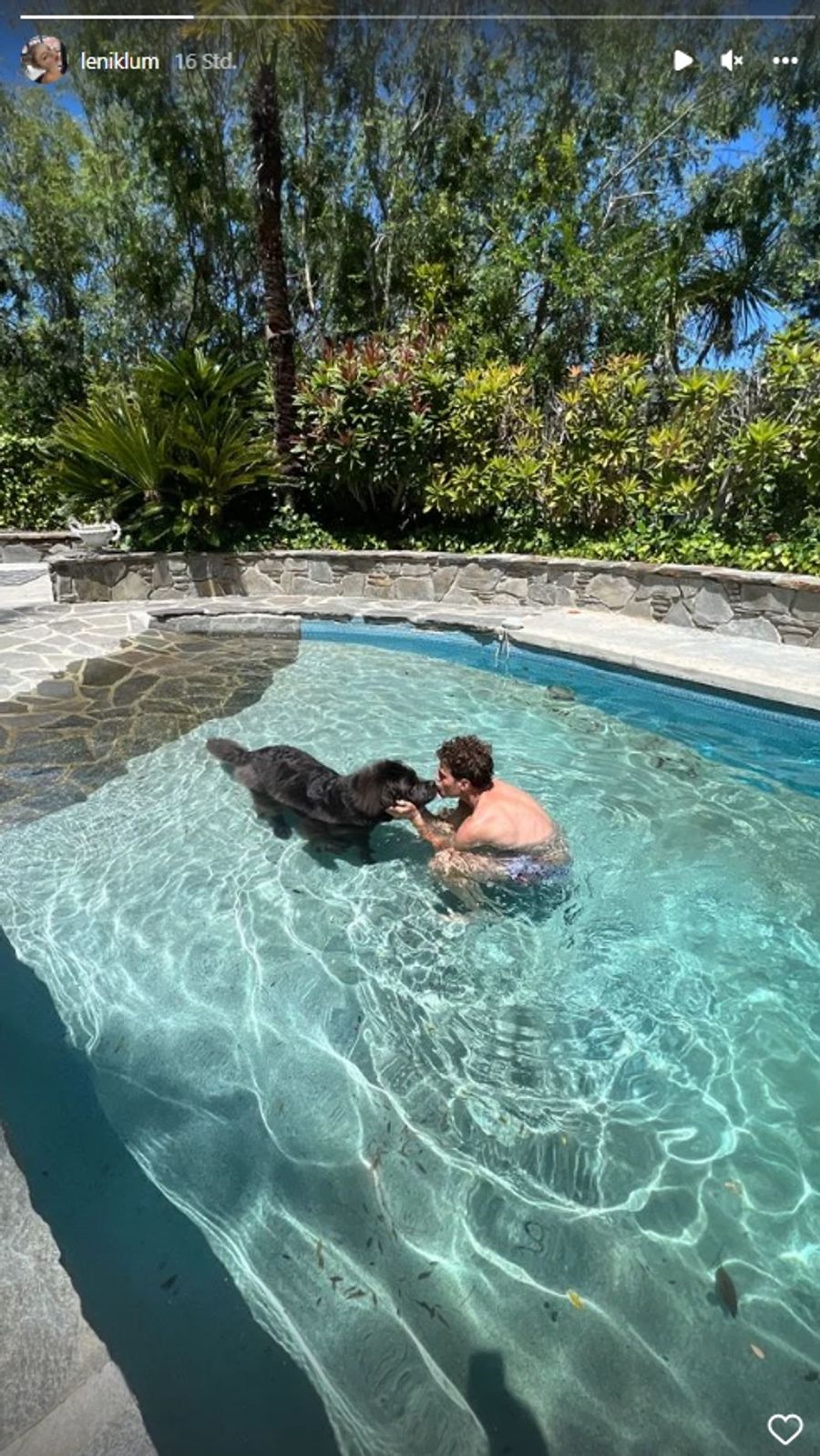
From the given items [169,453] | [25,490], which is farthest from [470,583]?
[25,490]

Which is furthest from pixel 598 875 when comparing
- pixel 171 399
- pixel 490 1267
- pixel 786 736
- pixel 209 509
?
pixel 171 399

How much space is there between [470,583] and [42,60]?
7670mm

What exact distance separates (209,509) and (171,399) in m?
1.72

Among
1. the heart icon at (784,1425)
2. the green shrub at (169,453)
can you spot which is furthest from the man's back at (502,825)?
the green shrub at (169,453)

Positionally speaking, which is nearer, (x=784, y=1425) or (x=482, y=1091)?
(x=784, y=1425)

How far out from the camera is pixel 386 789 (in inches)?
142

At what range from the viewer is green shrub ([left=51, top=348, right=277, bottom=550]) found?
33.3 feet

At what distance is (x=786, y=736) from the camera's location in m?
5.78

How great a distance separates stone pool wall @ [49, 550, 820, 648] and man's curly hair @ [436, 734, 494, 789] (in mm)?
5677

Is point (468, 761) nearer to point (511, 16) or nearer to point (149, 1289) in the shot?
point (149, 1289)

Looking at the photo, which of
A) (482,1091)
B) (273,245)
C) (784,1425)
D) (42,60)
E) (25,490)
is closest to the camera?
(784,1425)

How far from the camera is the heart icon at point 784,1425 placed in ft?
5.52

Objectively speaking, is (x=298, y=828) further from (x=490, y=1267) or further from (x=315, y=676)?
(x=315, y=676)

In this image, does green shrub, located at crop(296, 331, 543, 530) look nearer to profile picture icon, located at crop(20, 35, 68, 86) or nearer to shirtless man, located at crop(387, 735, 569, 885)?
profile picture icon, located at crop(20, 35, 68, 86)
